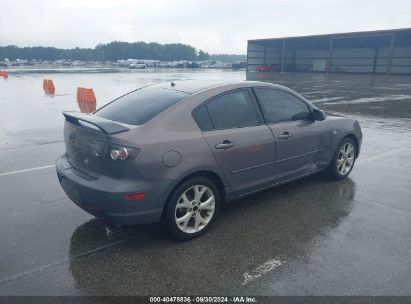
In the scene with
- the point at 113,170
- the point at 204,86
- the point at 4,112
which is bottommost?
the point at 4,112

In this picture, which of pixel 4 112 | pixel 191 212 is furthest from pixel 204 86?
pixel 4 112

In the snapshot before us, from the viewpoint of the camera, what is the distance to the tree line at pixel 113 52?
515 ft

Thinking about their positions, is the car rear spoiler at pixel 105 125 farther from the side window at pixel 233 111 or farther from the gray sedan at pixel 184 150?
the side window at pixel 233 111

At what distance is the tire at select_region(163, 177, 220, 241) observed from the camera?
12.0 ft

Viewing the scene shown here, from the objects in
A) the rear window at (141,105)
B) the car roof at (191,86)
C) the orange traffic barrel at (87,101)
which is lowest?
the orange traffic barrel at (87,101)

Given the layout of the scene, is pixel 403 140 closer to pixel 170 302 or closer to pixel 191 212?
pixel 191 212

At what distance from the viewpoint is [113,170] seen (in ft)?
11.3

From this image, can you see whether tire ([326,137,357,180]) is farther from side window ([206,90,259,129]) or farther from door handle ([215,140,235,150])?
door handle ([215,140,235,150])

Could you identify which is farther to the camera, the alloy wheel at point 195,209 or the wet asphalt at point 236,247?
the alloy wheel at point 195,209

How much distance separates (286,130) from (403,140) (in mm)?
5243

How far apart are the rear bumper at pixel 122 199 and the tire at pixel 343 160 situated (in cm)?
304

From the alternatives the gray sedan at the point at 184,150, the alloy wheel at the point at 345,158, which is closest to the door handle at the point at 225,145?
the gray sedan at the point at 184,150

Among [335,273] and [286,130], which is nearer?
[335,273]

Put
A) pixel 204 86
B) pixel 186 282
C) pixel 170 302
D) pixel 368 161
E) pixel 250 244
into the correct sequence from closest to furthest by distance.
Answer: pixel 170 302 → pixel 186 282 → pixel 250 244 → pixel 204 86 → pixel 368 161
